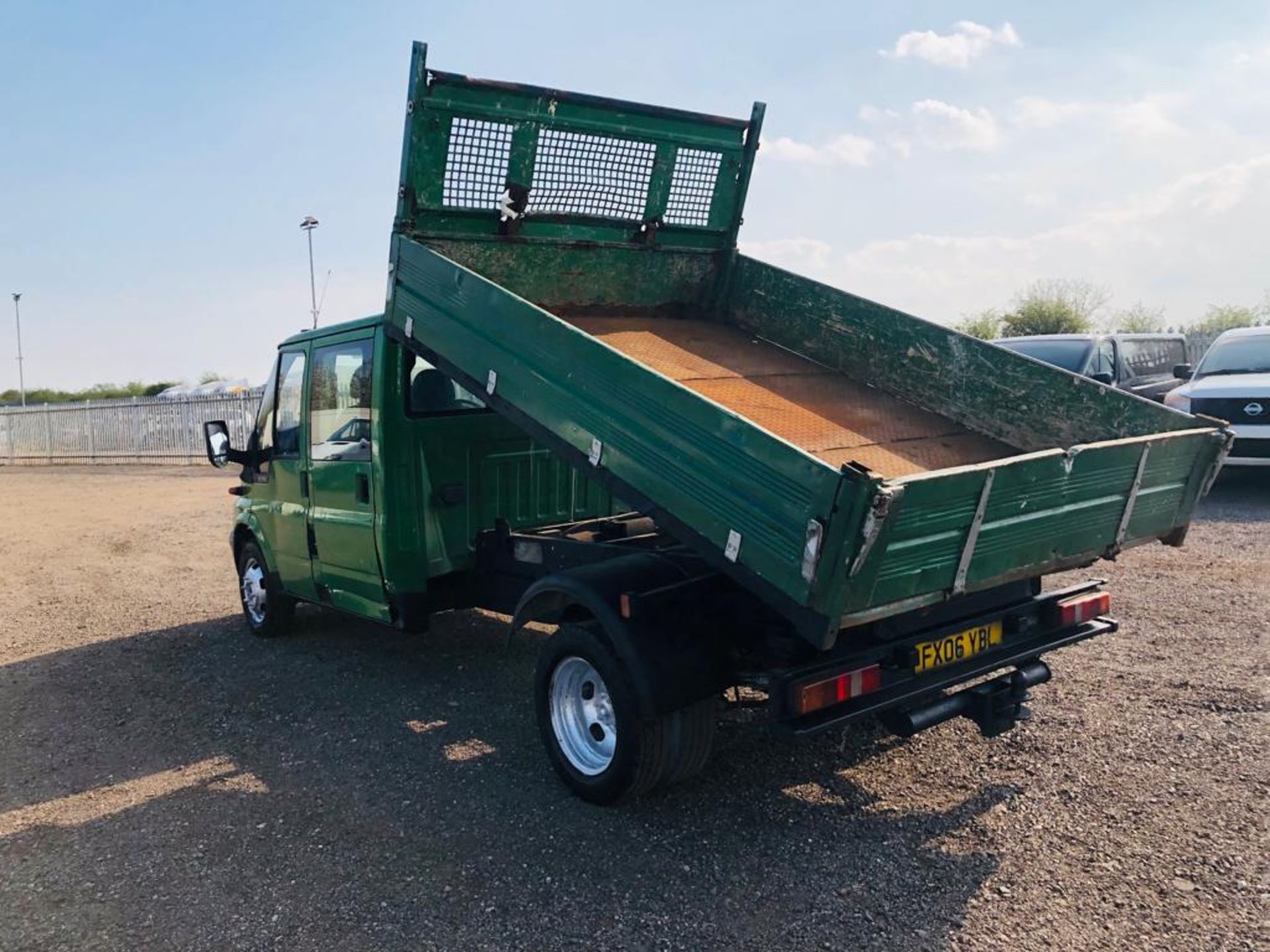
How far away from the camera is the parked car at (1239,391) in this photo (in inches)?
414

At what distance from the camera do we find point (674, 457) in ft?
11.1

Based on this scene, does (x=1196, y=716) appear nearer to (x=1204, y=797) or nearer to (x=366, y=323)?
(x=1204, y=797)

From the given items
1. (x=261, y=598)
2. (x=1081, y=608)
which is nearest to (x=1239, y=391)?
(x=1081, y=608)

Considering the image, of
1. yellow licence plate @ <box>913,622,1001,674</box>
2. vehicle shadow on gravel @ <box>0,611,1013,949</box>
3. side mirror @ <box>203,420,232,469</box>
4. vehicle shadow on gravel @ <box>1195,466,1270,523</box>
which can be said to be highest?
yellow licence plate @ <box>913,622,1001,674</box>

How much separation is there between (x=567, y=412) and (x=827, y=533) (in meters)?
1.36

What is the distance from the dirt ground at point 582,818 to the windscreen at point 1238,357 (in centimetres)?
604

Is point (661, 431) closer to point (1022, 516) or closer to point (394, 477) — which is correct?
point (1022, 516)

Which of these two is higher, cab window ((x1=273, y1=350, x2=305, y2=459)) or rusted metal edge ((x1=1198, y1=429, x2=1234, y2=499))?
rusted metal edge ((x1=1198, y1=429, x2=1234, y2=499))

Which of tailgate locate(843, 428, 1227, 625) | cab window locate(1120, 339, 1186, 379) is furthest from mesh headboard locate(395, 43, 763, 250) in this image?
cab window locate(1120, 339, 1186, 379)

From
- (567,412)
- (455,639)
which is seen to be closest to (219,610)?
(455,639)

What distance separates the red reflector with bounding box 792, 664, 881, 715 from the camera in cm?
335

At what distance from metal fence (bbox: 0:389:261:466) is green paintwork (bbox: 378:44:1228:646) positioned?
1548cm

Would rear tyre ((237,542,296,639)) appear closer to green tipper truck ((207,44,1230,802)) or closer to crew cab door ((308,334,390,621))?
green tipper truck ((207,44,1230,802))

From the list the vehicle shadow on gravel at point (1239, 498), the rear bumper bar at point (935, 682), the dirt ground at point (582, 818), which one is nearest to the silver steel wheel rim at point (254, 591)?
the dirt ground at point (582, 818)
